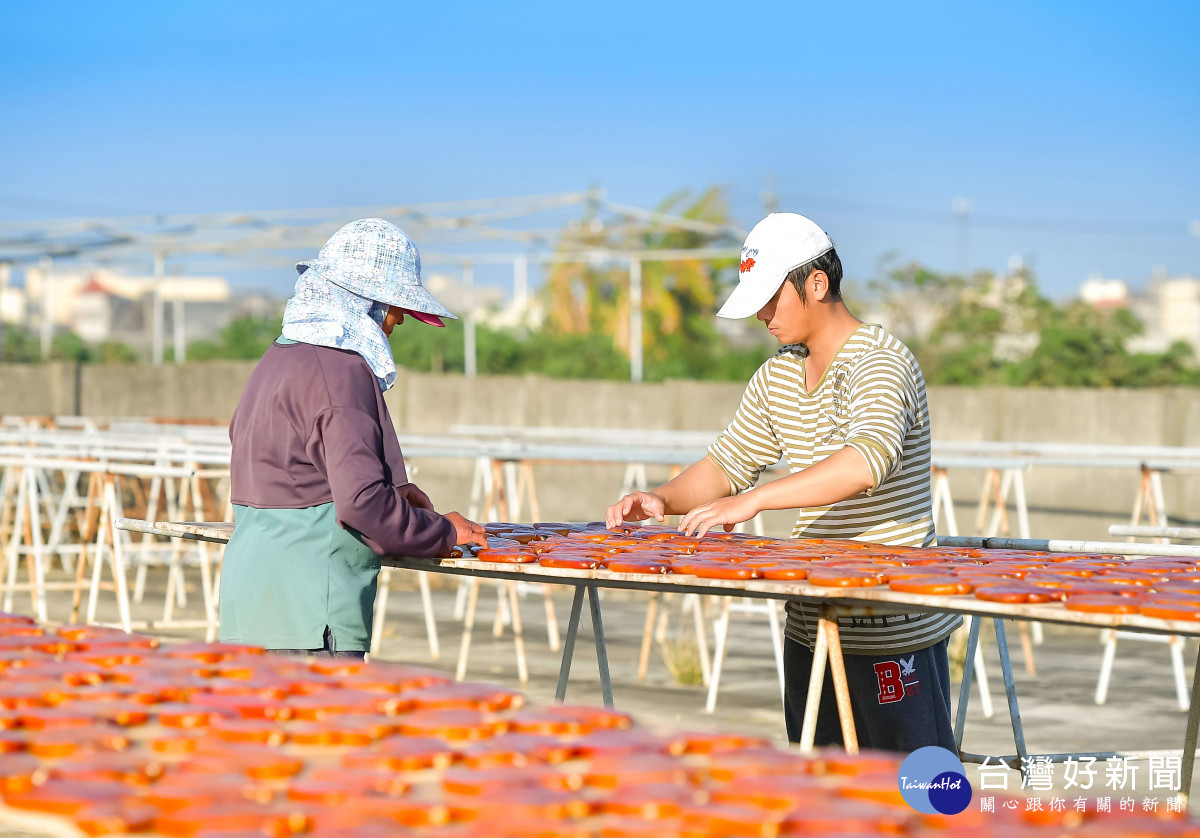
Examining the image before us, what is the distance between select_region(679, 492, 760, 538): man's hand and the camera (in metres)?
3.10

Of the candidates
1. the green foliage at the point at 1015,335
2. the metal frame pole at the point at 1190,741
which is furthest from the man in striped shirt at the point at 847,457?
the green foliage at the point at 1015,335

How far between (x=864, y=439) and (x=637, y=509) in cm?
88

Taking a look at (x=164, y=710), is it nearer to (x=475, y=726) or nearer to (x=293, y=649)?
(x=475, y=726)

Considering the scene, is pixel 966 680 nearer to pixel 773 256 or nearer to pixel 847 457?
pixel 847 457

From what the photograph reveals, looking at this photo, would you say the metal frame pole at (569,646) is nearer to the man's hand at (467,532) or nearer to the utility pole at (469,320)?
the man's hand at (467,532)

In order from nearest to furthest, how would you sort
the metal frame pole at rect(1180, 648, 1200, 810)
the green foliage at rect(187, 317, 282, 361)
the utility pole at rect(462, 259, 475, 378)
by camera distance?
the metal frame pole at rect(1180, 648, 1200, 810), the utility pole at rect(462, 259, 475, 378), the green foliage at rect(187, 317, 282, 361)

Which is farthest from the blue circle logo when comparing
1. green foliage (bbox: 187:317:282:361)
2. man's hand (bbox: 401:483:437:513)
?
green foliage (bbox: 187:317:282:361)

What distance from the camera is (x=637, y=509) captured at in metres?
3.74

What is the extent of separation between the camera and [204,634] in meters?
8.52

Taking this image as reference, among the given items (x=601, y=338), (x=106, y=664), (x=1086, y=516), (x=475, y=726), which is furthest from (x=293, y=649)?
(x=601, y=338)

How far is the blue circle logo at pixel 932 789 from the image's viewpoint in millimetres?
1734

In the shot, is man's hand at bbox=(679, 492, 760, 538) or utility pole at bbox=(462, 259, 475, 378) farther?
utility pole at bbox=(462, 259, 475, 378)

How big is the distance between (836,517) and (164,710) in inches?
77.3

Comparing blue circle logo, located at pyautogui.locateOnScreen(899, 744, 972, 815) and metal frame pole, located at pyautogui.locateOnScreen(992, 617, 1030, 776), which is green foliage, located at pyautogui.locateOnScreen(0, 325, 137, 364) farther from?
blue circle logo, located at pyautogui.locateOnScreen(899, 744, 972, 815)
